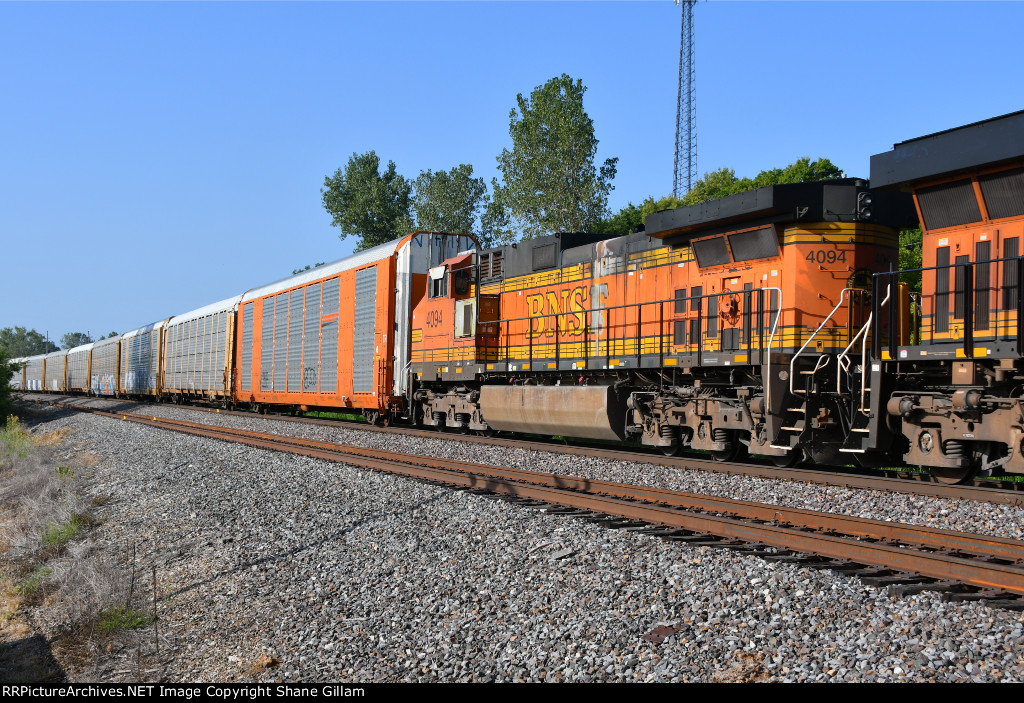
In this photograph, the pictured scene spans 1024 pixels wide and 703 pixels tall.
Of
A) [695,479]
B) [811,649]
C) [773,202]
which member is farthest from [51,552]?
[773,202]

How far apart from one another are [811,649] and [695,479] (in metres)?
5.32

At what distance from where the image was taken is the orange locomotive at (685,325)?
9609 millimetres

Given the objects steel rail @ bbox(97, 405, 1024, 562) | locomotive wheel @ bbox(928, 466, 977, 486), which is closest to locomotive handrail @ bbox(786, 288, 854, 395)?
locomotive wheel @ bbox(928, 466, 977, 486)

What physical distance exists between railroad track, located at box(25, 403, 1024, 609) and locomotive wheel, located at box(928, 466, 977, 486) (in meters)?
2.46

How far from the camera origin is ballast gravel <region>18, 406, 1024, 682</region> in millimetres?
3850

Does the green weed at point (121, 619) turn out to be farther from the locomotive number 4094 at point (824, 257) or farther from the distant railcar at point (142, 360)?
the distant railcar at point (142, 360)

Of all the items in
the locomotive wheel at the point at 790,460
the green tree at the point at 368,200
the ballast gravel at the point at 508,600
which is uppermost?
the green tree at the point at 368,200

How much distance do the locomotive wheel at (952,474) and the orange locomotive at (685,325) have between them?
38.1 inches

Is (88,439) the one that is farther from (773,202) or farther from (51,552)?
(773,202)

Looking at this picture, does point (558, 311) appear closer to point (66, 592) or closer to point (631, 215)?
point (66, 592)

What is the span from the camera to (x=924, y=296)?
8391mm

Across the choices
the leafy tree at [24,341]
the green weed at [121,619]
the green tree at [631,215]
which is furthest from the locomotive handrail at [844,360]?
the leafy tree at [24,341]

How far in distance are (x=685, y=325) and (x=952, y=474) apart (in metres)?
4.20

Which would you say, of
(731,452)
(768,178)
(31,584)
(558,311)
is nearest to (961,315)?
(731,452)
